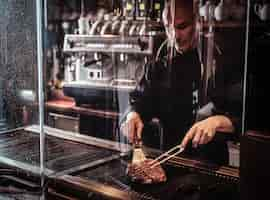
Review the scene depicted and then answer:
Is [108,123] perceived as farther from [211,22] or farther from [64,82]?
[211,22]

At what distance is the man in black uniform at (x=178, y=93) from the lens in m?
1.27

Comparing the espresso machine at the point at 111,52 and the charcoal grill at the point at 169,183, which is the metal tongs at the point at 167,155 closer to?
the charcoal grill at the point at 169,183

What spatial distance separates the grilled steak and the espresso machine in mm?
579

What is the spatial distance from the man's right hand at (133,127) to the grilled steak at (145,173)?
0.83 feet

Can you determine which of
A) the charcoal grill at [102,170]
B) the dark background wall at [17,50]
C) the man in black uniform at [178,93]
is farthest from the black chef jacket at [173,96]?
the dark background wall at [17,50]

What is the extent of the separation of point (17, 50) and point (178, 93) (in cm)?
57

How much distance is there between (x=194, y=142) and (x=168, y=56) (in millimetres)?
348

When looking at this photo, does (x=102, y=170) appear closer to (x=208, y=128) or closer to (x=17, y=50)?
(x=208, y=128)

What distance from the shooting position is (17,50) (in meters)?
1.30

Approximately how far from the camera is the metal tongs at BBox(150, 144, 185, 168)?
1201mm

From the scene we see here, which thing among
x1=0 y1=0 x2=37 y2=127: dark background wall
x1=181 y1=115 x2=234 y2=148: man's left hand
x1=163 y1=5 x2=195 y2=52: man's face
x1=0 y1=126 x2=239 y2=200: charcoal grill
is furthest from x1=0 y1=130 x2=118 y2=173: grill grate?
x1=163 y1=5 x2=195 y2=52: man's face

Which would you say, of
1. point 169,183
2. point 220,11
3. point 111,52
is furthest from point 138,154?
point 111,52

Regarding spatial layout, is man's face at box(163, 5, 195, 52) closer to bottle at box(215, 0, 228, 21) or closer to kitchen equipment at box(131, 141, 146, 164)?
bottle at box(215, 0, 228, 21)

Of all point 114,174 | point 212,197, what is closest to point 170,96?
point 114,174
